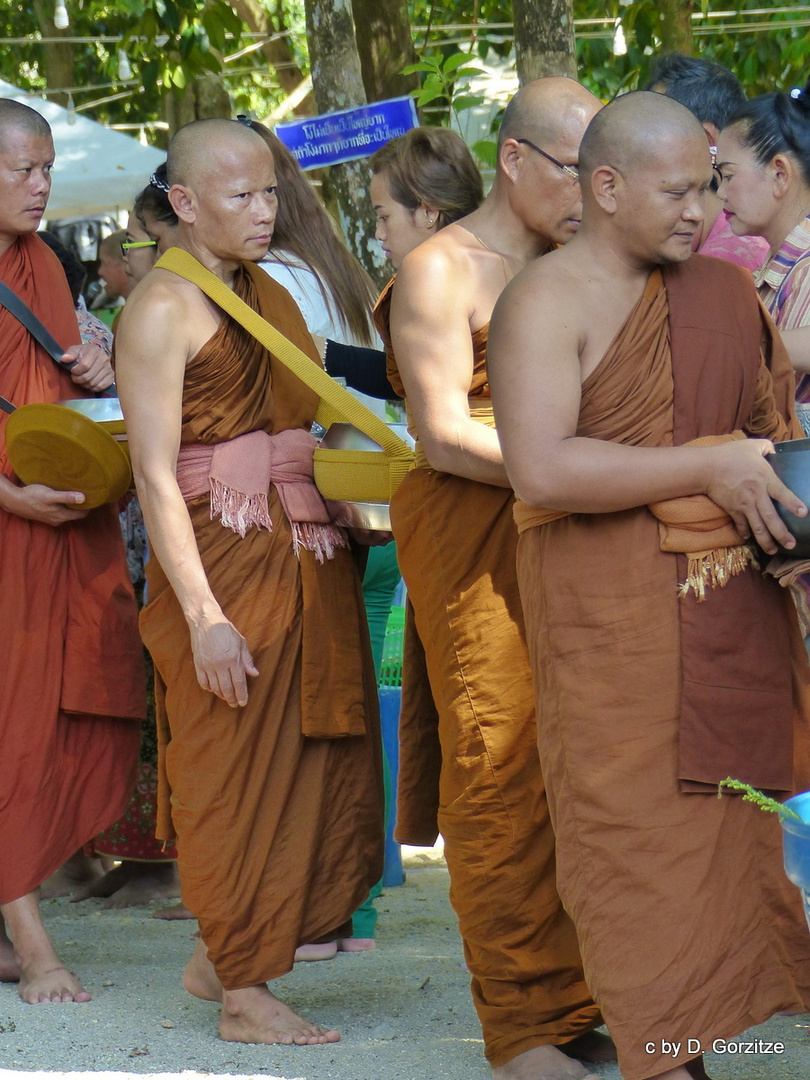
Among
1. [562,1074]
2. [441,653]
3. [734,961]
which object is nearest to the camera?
[734,961]

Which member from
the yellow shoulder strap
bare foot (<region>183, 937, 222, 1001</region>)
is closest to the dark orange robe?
the yellow shoulder strap

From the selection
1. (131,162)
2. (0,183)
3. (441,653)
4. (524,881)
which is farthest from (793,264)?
(131,162)

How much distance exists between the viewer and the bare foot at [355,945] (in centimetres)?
404

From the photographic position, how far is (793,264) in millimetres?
3045

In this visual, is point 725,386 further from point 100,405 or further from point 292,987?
point 292,987

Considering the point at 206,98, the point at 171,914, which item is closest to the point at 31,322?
the point at 171,914

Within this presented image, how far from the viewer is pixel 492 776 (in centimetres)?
293

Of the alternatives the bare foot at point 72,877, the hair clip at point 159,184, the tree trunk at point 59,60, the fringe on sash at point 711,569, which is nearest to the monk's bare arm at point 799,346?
the fringe on sash at point 711,569

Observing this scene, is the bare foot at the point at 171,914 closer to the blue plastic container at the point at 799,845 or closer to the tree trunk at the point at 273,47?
the blue plastic container at the point at 799,845

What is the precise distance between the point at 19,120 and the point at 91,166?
7.77 meters

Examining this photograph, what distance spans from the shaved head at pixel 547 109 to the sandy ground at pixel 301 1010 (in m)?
2.04

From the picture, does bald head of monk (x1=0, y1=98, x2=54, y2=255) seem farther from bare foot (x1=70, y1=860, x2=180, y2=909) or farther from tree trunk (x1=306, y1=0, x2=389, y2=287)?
tree trunk (x1=306, y1=0, x2=389, y2=287)

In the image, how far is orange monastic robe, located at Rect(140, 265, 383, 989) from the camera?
10.6 ft

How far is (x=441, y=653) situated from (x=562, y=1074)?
2.98 ft
